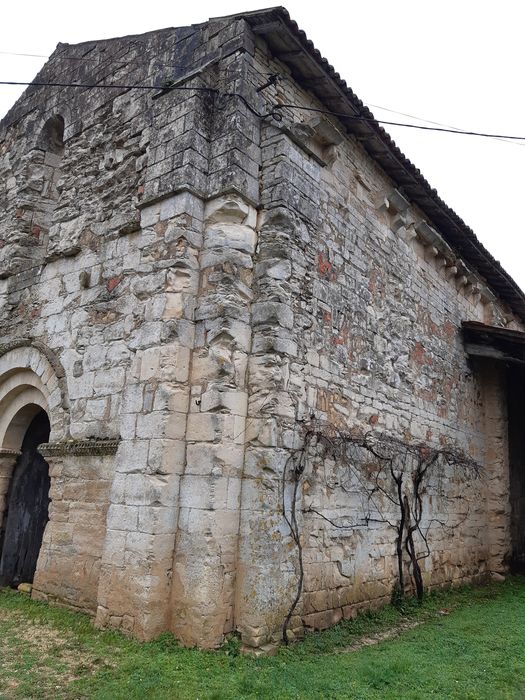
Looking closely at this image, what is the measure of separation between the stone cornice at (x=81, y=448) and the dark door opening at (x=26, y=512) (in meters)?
1.03

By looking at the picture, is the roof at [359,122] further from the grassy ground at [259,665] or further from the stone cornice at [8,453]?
the stone cornice at [8,453]

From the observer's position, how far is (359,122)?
275 inches

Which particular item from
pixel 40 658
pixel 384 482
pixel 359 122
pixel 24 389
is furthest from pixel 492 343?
pixel 40 658

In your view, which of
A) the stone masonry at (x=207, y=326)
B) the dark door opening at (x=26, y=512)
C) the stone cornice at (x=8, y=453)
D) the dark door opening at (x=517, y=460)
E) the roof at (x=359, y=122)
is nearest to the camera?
the stone masonry at (x=207, y=326)

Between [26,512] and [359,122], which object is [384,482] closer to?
[26,512]

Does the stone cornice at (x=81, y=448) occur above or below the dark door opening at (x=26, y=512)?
above

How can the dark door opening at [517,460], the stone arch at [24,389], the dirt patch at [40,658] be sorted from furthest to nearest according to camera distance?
the dark door opening at [517,460] < the stone arch at [24,389] < the dirt patch at [40,658]

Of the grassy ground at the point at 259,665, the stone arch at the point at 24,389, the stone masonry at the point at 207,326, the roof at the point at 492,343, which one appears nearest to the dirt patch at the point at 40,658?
the grassy ground at the point at 259,665

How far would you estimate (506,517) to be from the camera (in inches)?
363

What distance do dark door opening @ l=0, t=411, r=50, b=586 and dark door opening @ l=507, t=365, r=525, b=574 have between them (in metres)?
7.60

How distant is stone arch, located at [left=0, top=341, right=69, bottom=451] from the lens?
6.16m

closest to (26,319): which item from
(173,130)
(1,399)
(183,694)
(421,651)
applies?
(1,399)

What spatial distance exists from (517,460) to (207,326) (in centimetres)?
778

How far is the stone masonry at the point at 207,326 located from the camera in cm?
477
